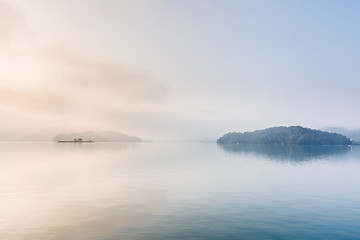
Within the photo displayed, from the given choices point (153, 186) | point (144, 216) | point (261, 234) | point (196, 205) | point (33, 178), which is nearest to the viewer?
point (261, 234)

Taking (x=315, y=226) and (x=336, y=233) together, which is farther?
(x=315, y=226)

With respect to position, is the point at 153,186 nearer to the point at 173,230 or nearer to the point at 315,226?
the point at 173,230

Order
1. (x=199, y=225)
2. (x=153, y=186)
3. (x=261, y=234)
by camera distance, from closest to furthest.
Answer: (x=261, y=234) < (x=199, y=225) < (x=153, y=186)

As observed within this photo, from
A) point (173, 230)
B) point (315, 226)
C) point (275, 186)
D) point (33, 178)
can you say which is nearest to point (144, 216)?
point (173, 230)

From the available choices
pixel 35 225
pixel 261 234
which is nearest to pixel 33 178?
pixel 35 225

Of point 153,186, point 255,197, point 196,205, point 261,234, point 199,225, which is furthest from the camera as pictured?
point 153,186

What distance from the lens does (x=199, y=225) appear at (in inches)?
1348

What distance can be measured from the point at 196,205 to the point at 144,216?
10.3 metres

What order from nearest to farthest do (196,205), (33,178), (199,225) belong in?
(199,225), (196,205), (33,178)

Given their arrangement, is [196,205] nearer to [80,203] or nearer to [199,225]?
[199,225]

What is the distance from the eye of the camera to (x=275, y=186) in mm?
66188

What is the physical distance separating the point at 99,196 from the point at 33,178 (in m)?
35.6

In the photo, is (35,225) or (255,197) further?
(255,197)

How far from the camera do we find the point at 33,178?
78.6 metres
